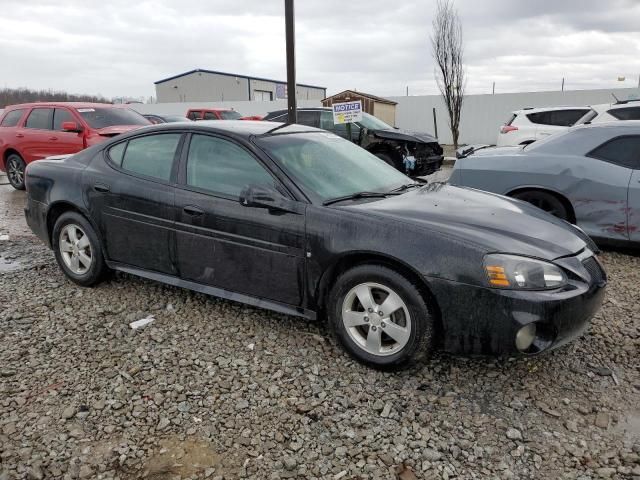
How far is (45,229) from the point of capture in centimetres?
462

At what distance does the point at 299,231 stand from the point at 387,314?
2.47 feet

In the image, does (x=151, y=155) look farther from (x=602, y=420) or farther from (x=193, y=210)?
(x=602, y=420)

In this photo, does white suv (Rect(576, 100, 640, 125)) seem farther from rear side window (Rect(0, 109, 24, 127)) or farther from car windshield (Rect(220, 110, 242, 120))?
car windshield (Rect(220, 110, 242, 120))

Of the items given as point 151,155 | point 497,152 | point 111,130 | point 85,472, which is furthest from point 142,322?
point 111,130

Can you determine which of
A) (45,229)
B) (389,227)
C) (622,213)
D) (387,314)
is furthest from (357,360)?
(622,213)

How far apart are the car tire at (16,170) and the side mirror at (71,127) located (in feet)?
6.05

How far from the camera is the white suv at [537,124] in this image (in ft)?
37.5

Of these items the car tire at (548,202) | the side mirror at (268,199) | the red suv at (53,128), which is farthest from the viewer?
the red suv at (53,128)

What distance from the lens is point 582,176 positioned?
528cm

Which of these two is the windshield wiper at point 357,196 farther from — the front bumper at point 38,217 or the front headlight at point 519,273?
the front bumper at point 38,217

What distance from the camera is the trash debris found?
374cm

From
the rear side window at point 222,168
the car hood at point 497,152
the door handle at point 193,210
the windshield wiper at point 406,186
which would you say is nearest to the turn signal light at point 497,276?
the windshield wiper at point 406,186

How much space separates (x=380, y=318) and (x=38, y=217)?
3.41m

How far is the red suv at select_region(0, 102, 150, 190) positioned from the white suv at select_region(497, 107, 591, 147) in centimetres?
795
